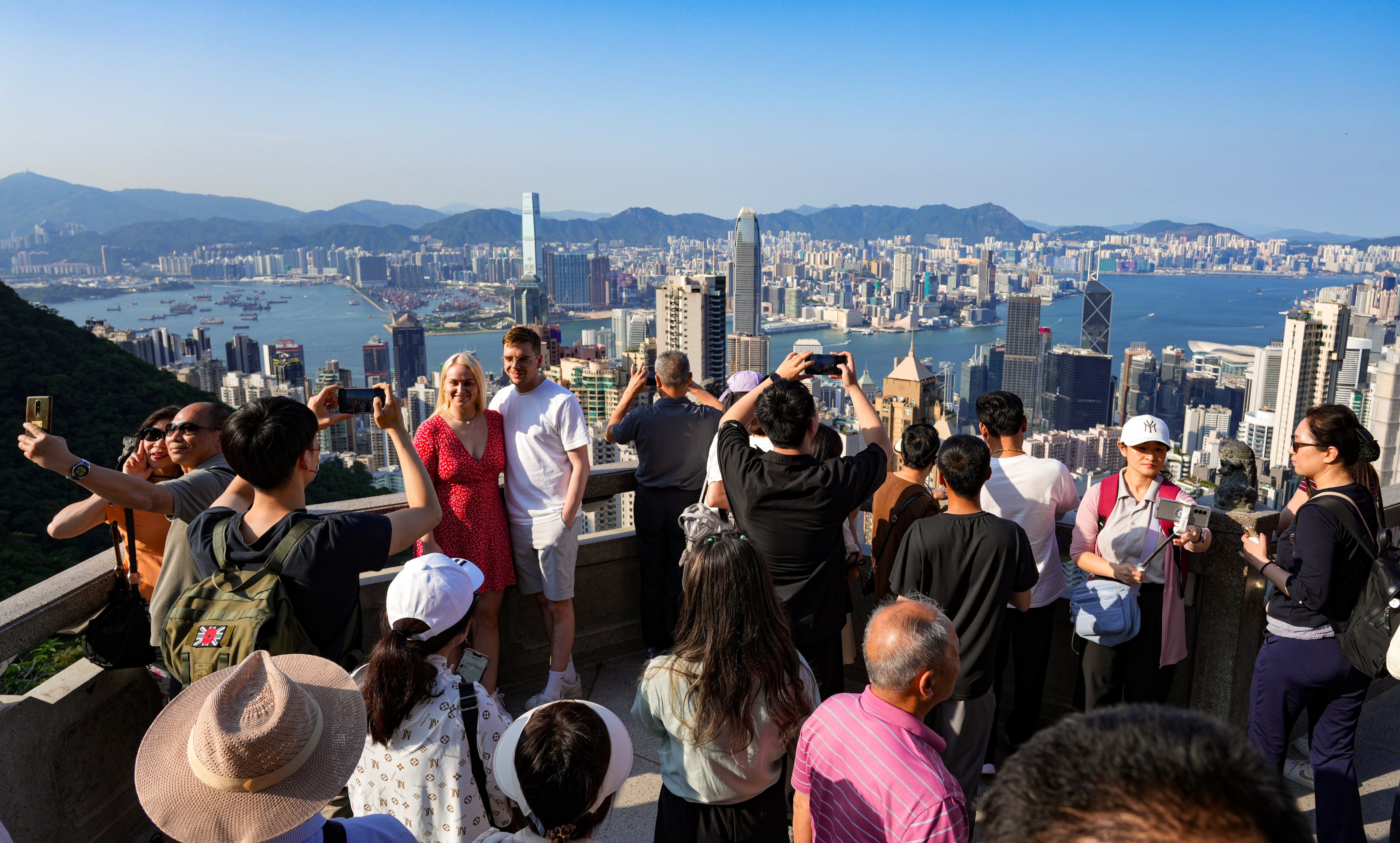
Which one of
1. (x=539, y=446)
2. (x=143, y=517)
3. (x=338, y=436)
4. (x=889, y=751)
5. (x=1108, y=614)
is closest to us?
(x=889, y=751)

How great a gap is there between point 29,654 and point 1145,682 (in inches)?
163

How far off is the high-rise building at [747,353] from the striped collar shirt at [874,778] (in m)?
61.1

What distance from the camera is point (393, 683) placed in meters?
1.83

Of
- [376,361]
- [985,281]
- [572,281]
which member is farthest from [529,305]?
[985,281]

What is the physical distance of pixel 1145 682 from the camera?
292 centimetres

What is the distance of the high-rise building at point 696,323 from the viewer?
40312mm

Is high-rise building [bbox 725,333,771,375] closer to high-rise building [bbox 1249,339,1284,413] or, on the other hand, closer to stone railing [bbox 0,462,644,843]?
high-rise building [bbox 1249,339,1284,413]

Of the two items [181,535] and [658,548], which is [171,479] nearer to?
[181,535]

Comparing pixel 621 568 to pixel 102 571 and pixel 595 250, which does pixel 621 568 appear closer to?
pixel 102 571

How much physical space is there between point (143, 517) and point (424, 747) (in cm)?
161

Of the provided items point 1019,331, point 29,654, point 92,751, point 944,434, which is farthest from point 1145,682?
point 1019,331

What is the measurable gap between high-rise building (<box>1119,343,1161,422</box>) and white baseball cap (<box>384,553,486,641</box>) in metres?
90.4

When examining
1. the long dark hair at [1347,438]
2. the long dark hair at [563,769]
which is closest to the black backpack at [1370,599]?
the long dark hair at [1347,438]

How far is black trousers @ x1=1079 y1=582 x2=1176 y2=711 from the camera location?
2.91 metres
